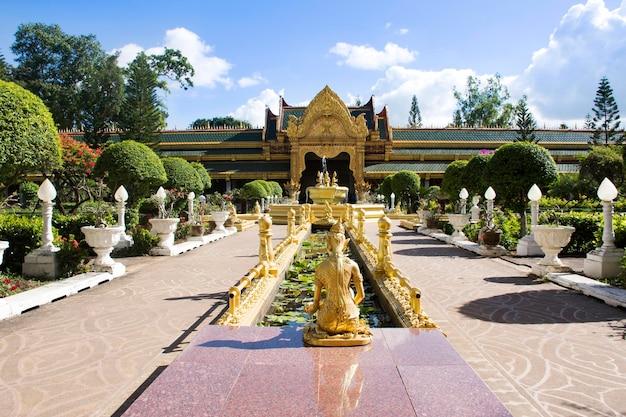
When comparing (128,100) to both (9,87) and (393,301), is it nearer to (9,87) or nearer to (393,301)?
(9,87)

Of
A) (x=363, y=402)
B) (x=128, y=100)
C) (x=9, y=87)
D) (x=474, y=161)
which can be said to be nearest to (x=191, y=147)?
(x=128, y=100)

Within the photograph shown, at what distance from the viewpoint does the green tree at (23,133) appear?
7746 millimetres

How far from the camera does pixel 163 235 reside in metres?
11.0

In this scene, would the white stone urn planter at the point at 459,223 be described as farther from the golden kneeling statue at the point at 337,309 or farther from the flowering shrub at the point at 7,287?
the flowering shrub at the point at 7,287

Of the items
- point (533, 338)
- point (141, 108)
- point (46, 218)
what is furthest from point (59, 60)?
point (533, 338)

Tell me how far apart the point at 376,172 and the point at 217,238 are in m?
21.5

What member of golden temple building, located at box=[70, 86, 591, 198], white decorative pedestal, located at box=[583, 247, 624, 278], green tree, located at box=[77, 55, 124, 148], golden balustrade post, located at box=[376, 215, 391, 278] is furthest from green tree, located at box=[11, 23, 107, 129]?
white decorative pedestal, located at box=[583, 247, 624, 278]

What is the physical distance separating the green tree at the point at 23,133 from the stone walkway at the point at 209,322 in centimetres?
287

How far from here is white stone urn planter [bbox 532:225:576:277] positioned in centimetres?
765

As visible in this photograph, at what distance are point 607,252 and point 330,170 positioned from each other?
32.4m

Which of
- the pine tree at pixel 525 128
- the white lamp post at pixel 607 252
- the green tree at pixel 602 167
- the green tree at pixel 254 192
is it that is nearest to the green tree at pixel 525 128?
the pine tree at pixel 525 128

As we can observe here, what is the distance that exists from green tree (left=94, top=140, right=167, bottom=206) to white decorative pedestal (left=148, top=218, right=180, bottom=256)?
2046 mm

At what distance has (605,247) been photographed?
750 centimetres

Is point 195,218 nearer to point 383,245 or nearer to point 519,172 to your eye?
point 383,245
